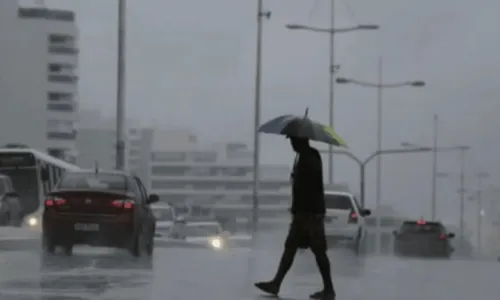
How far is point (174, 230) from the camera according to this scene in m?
57.8

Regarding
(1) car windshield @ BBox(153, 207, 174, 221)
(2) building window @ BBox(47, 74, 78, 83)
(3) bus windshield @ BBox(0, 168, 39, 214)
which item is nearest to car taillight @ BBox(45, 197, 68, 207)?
(3) bus windshield @ BBox(0, 168, 39, 214)

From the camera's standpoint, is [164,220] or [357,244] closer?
[357,244]

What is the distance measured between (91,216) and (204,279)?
550cm

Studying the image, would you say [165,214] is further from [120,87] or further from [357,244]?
[357,244]

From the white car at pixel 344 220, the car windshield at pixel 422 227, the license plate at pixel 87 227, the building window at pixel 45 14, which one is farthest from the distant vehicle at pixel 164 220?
the building window at pixel 45 14

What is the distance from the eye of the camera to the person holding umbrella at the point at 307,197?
1452cm

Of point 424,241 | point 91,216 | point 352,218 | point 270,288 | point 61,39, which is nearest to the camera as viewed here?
point 270,288

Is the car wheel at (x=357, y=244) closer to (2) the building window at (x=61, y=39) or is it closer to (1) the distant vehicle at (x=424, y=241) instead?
(1) the distant vehicle at (x=424, y=241)

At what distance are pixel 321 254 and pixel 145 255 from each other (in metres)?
10.8

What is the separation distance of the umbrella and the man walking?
0.39 feet

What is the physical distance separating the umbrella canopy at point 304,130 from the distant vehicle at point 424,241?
3048cm

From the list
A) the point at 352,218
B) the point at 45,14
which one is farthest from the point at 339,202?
→ the point at 45,14

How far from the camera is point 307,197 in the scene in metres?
14.5

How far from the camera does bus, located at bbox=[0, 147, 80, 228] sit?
51125 mm
